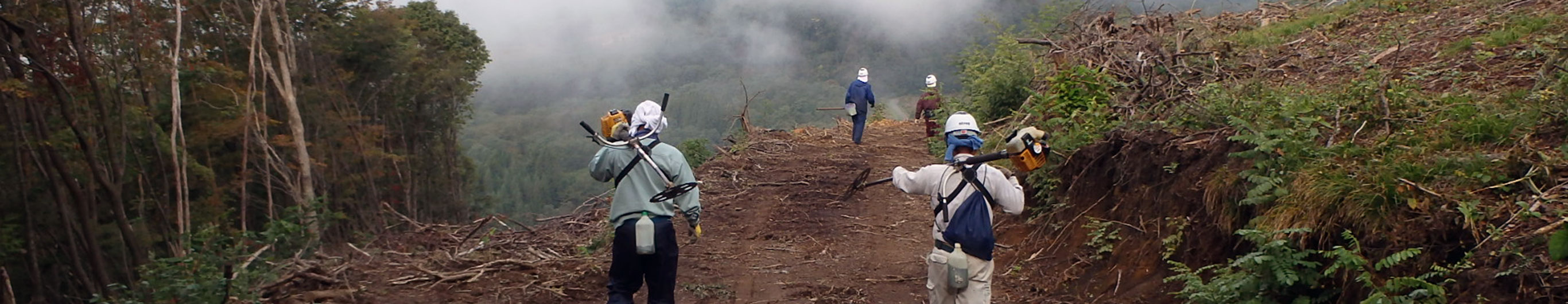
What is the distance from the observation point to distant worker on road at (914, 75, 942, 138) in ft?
51.9

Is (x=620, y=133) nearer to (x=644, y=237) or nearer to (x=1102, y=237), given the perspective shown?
(x=644, y=237)

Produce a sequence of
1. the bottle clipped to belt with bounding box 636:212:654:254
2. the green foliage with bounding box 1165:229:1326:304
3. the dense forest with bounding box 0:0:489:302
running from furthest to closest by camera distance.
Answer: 1. the dense forest with bounding box 0:0:489:302
2. the bottle clipped to belt with bounding box 636:212:654:254
3. the green foliage with bounding box 1165:229:1326:304

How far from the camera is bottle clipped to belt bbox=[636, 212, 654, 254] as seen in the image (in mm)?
5625

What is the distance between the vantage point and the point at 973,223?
5055 mm

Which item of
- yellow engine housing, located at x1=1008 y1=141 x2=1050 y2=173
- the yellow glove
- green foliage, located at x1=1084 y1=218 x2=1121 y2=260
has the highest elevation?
the yellow glove

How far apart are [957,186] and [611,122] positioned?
1915 mm

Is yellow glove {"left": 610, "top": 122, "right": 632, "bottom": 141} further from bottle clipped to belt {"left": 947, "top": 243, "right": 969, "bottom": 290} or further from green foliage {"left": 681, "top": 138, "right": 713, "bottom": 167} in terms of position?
green foliage {"left": 681, "top": 138, "right": 713, "bottom": 167}

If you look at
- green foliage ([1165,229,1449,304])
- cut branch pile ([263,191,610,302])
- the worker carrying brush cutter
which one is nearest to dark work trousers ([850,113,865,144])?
cut branch pile ([263,191,610,302])

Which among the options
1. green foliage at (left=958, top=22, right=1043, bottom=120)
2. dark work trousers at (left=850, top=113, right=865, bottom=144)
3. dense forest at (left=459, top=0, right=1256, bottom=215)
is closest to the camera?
green foliage at (left=958, top=22, right=1043, bottom=120)

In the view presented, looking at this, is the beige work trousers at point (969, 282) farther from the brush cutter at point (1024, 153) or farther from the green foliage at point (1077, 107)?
the green foliage at point (1077, 107)

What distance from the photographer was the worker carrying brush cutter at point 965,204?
506 cm

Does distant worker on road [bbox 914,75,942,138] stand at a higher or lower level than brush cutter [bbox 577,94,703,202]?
lower

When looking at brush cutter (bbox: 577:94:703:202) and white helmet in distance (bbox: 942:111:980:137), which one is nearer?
white helmet in distance (bbox: 942:111:980:137)

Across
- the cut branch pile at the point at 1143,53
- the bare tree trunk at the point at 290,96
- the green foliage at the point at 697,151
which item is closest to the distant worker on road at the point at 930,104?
the cut branch pile at the point at 1143,53
